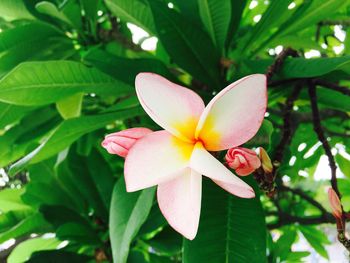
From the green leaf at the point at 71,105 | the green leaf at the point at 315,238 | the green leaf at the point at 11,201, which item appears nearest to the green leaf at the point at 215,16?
the green leaf at the point at 71,105

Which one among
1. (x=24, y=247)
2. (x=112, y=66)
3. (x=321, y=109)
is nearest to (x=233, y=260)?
(x=112, y=66)

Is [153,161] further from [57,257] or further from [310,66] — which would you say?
[57,257]

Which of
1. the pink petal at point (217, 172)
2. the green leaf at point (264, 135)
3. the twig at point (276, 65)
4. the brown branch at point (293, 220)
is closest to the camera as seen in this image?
the pink petal at point (217, 172)

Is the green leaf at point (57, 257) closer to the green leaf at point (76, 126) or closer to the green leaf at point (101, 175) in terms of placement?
the green leaf at point (101, 175)

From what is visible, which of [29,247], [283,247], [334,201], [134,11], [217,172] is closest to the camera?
[217,172]

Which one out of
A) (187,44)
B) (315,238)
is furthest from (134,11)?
(315,238)

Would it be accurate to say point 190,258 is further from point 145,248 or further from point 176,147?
point 145,248
